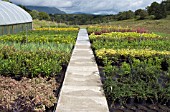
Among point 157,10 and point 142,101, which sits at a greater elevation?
point 157,10

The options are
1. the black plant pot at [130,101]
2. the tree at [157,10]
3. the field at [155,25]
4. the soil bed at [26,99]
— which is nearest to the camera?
the soil bed at [26,99]

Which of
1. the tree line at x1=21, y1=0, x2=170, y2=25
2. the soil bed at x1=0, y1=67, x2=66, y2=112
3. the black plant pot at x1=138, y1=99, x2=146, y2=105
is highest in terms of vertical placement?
the tree line at x1=21, y1=0, x2=170, y2=25

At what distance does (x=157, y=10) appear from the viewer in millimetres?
49375

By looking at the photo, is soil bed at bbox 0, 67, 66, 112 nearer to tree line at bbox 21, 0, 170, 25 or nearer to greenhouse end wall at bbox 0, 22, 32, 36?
greenhouse end wall at bbox 0, 22, 32, 36

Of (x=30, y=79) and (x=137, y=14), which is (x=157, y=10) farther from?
(x=30, y=79)

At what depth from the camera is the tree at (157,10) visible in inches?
1885

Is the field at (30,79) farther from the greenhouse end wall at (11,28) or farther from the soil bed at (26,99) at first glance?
the greenhouse end wall at (11,28)

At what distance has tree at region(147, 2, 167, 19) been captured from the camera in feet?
157

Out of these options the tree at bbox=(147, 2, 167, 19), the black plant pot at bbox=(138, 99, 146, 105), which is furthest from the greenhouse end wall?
the tree at bbox=(147, 2, 167, 19)

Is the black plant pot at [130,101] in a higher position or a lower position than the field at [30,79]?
lower

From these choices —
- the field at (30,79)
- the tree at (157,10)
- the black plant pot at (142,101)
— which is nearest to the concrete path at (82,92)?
the field at (30,79)

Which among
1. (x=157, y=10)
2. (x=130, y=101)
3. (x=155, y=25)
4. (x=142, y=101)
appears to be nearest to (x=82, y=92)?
(x=130, y=101)

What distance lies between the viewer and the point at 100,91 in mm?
5148

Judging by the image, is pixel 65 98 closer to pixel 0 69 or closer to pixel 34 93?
pixel 34 93
